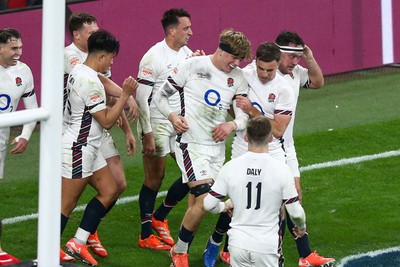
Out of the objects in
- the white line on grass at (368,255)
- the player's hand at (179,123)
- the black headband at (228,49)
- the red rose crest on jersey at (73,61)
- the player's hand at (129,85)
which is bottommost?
the white line on grass at (368,255)

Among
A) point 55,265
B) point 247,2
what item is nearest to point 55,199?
point 55,265

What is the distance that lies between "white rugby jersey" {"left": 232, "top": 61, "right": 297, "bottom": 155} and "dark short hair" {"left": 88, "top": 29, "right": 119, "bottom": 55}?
1123 millimetres

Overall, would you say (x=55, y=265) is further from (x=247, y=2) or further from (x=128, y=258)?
(x=247, y=2)

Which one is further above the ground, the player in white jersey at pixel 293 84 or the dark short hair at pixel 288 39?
the dark short hair at pixel 288 39

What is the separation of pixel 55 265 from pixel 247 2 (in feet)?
34.4

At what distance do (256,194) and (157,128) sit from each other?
8.12ft

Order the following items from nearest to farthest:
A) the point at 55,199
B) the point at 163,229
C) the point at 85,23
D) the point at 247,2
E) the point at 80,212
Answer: the point at 55,199 → the point at 85,23 → the point at 163,229 → the point at 80,212 → the point at 247,2

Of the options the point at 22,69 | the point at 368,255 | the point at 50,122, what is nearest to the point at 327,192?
the point at 368,255

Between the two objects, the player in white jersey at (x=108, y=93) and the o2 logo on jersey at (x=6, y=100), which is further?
the player in white jersey at (x=108, y=93)

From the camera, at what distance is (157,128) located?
8883mm

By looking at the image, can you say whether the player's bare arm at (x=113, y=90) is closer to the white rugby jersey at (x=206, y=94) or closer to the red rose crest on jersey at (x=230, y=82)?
the white rugby jersey at (x=206, y=94)

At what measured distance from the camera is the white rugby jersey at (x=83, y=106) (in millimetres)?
7578

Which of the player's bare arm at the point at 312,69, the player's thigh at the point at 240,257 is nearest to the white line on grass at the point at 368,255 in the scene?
the player's bare arm at the point at 312,69

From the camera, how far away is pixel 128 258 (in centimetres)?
843
